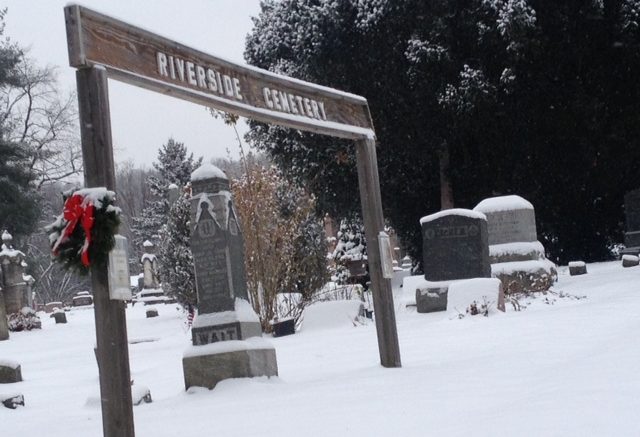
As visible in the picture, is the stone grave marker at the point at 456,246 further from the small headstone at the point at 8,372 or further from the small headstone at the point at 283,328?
the small headstone at the point at 8,372

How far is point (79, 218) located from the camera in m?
5.06

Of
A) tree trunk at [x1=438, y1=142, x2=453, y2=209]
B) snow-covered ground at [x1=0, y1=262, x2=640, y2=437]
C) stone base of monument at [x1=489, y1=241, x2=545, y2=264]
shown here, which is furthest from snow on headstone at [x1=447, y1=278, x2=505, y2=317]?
tree trunk at [x1=438, y1=142, x2=453, y2=209]

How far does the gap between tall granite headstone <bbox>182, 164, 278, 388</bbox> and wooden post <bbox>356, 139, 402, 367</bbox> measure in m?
1.16

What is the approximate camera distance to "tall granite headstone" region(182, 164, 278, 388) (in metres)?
8.63

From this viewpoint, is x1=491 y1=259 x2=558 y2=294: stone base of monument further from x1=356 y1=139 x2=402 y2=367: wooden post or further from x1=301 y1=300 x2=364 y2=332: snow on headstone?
x1=356 y1=139 x2=402 y2=367: wooden post

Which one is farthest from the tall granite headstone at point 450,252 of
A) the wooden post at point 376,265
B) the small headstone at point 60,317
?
the small headstone at point 60,317

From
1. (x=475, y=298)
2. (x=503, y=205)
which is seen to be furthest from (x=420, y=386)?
(x=503, y=205)

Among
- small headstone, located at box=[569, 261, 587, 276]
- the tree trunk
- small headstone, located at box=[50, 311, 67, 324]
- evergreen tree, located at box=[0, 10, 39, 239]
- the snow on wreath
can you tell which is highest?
evergreen tree, located at box=[0, 10, 39, 239]

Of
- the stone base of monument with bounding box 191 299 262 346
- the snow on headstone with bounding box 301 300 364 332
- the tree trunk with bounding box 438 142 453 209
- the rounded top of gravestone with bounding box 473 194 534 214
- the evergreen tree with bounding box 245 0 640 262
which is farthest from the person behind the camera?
the tree trunk with bounding box 438 142 453 209

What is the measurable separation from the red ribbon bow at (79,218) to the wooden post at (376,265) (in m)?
3.83

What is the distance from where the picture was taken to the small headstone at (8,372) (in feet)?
39.9

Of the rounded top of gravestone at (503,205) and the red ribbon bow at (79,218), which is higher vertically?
the rounded top of gravestone at (503,205)

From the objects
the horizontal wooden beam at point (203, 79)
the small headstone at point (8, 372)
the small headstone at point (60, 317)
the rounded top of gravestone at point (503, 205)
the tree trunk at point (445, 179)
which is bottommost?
the small headstone at point (8, 372)

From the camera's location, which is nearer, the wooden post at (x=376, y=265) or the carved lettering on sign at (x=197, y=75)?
the carved lettering on sign at (x=197, y=75)
